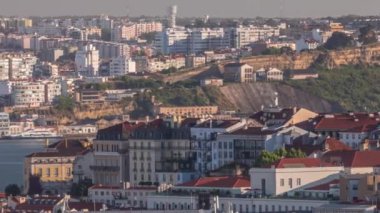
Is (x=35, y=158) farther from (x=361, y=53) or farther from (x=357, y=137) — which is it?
(x=361, y=53)

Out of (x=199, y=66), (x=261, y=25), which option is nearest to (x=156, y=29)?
(x=261, y=25)

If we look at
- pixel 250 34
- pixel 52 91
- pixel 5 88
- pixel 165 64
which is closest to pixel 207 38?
pixel 250 34

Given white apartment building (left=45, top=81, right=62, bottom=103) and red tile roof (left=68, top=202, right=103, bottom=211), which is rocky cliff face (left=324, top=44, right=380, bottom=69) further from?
red tile roof (left=68, top=202, right=103, bottom=211)

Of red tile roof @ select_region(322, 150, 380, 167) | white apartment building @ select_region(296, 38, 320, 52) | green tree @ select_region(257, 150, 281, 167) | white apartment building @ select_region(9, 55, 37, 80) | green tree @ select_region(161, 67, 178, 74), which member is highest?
red tile roof @ select_region(322, 150, 380, 167)

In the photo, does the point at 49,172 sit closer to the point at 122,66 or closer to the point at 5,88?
the point at 5,88

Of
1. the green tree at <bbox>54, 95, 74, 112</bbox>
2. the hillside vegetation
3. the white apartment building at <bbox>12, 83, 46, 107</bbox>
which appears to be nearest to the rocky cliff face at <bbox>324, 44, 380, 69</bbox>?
the hillside vegetation

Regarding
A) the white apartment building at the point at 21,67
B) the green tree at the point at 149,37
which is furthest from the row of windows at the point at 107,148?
the green tree at the point at 149,37
